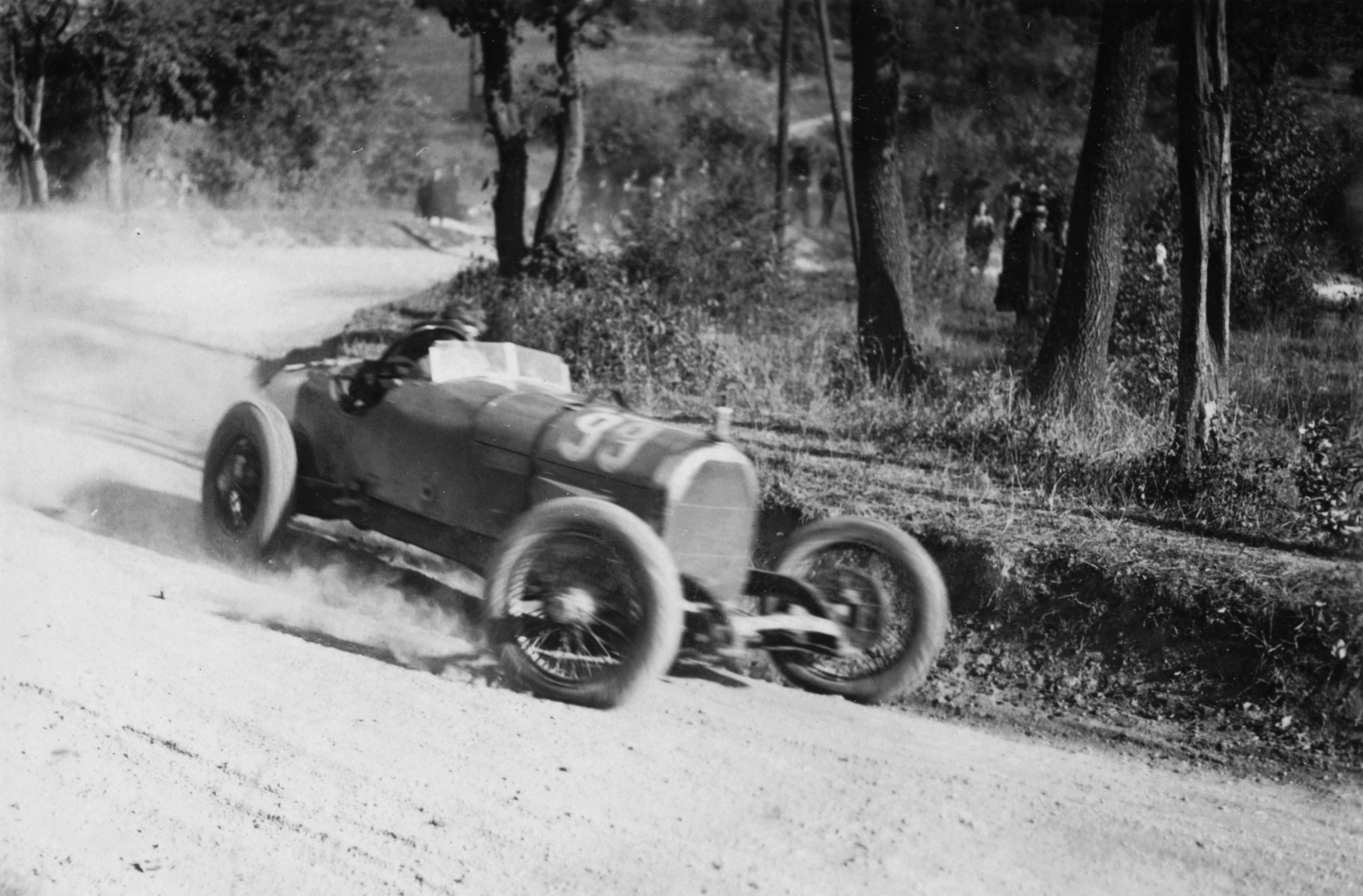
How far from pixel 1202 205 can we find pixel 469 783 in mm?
5990

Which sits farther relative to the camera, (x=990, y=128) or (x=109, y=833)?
(x=990, y=128)

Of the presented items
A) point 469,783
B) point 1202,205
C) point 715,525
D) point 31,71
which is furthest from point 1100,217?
point 31,71

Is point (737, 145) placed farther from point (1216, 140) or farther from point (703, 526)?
point (703, 526)

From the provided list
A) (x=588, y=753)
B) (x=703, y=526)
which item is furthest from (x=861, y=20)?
(x=588, y=753)

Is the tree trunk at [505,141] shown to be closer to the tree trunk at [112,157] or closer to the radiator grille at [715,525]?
the tree trunk at [112,157]

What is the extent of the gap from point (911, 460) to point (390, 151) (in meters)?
18.8

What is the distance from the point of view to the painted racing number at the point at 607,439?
5.55m

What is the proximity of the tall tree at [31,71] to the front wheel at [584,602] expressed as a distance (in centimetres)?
971

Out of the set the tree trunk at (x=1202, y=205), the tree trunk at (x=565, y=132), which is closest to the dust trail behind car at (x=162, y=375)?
the tree trunk at (x=565, y=132)

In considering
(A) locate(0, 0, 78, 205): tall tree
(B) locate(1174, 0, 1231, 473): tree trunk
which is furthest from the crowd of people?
(A) locate(0, 0, 78, 205): tall tree

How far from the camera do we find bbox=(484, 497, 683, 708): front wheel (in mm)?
4945

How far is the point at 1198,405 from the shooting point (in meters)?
7.68

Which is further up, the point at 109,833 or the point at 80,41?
the point at 80,41

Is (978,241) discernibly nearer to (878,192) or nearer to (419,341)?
(878,192)
